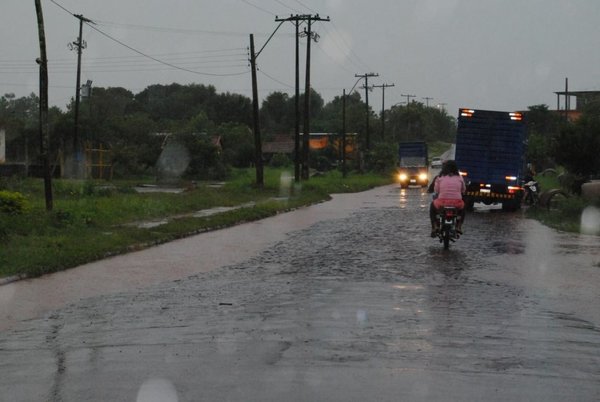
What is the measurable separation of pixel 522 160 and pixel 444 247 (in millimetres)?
16029

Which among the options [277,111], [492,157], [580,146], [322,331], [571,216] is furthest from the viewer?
[277,111]

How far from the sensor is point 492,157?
105 ft

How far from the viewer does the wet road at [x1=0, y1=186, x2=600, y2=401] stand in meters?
6.54

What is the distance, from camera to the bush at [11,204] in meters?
21.4

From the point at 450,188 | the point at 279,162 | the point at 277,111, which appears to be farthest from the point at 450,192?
the point at 277,111

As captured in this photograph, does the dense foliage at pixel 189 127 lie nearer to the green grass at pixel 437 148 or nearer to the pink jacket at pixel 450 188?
the green grass at pixel 437 148

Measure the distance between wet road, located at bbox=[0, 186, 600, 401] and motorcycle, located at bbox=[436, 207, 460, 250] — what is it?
0.81 meters

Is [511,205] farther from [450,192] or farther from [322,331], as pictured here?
[322,331]

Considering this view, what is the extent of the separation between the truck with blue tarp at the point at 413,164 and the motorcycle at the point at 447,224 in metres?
47.8

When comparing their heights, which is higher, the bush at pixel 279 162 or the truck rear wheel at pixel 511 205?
the bush at pixel 279 162

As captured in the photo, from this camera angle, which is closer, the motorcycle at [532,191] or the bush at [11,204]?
the bush at [11,204]

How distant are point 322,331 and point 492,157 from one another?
2469 cm

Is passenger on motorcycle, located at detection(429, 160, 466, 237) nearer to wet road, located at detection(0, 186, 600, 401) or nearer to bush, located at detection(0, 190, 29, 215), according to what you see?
wet road, located at detection(0, 186, 600, 401)

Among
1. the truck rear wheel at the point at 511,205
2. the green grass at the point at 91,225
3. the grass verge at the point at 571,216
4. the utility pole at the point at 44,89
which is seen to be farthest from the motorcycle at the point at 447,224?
the truck rear wheel at the point at 511,205
